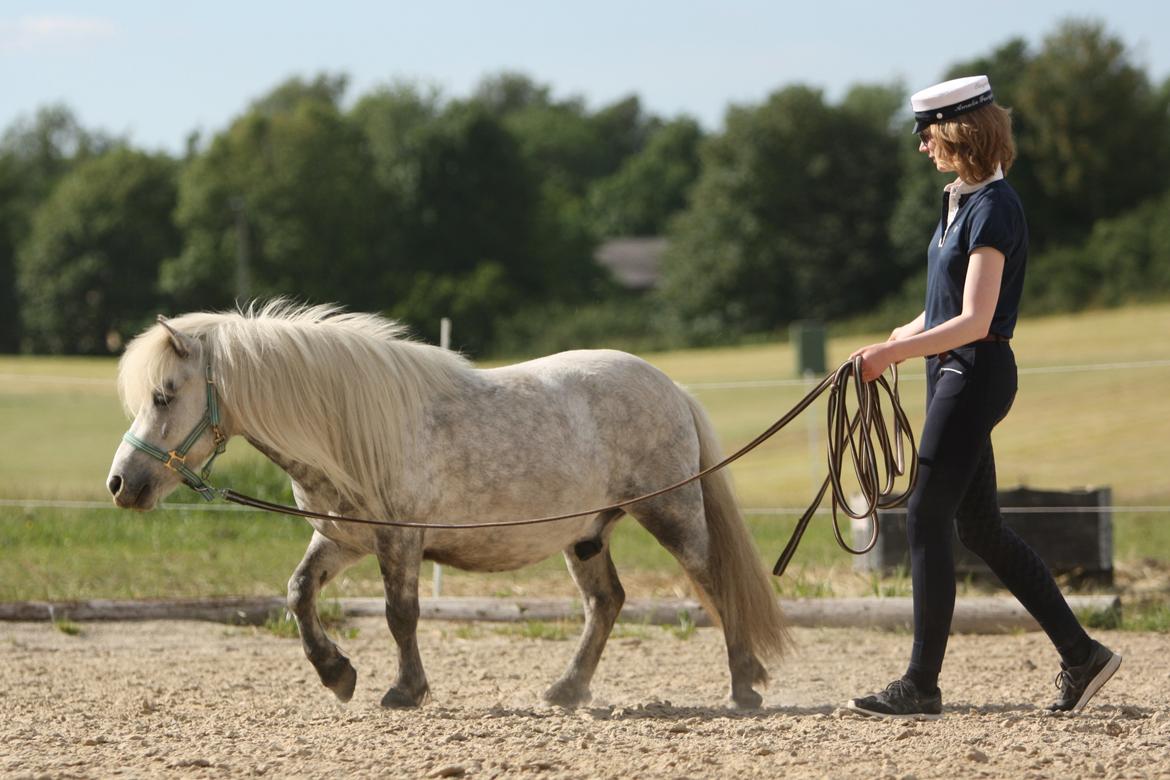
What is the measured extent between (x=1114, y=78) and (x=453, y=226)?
23.9 meters

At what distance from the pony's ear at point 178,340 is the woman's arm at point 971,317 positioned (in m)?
2.22

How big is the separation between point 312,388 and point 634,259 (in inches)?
2696

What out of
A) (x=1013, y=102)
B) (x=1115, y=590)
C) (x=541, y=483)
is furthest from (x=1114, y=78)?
(x=541, y=483)

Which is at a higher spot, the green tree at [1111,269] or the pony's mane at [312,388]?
the green tree at [1111,269]

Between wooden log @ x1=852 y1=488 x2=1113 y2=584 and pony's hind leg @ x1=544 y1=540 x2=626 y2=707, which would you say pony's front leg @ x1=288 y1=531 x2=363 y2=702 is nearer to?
pony's hind leg @ x1=544 y1=540 x2=626 y2=707

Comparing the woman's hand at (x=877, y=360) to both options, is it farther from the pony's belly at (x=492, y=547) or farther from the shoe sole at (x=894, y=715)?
the pony's belly at (x=492, y=547)

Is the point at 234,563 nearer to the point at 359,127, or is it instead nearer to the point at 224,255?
the point at 224,255

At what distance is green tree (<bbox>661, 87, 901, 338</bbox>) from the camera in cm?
4794

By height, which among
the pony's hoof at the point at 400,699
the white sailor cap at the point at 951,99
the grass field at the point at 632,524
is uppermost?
the white sailor cap at the point at 951,99

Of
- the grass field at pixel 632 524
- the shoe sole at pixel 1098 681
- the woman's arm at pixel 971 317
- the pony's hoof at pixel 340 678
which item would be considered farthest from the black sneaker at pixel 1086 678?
the grass field at pixel 632 524

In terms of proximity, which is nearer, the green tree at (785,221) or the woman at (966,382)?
the woman at (966,382)

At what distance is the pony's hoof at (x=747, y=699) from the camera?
203 inches

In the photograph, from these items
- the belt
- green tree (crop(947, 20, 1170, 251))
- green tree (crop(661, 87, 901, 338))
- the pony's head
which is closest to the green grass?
the pony's head

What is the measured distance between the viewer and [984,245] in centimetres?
409
